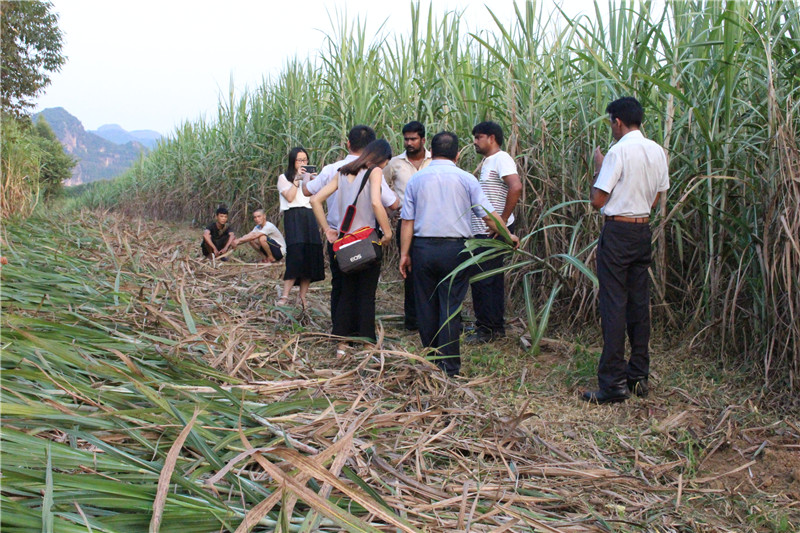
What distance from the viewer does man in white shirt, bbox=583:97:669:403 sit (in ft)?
11.1

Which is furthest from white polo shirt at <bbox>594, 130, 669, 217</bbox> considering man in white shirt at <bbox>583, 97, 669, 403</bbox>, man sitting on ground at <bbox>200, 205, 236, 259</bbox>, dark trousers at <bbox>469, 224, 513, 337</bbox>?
man sitting on ground at <bbox>200, 205, 236, 259</bbox>

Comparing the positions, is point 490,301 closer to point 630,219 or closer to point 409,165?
point 409,165

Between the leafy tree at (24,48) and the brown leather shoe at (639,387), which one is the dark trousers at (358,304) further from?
the leafy tree at (24,48)

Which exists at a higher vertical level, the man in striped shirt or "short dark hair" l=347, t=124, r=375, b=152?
"short dark hair" l=347, t=124, r=375, b=152

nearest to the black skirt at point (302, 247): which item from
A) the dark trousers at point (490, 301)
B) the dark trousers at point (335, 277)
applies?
the dark trousers at point (335, 277)

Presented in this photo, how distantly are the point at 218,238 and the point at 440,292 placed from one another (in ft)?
15.4

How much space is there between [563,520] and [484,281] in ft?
8.29

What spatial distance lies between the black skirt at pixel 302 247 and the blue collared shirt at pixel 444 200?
1.50 m

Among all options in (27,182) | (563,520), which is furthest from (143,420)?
(27,182)

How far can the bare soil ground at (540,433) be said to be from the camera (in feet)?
7.32

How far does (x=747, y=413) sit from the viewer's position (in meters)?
3.29

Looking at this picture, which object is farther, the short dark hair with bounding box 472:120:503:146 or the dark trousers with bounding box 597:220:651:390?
the short dark hair with bounding box 472:120:503:146

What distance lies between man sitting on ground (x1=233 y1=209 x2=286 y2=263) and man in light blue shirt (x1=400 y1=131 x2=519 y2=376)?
12.7ft

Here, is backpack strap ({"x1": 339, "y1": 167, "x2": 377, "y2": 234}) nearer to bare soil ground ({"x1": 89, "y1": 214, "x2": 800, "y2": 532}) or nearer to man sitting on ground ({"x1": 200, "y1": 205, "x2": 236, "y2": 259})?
Result: bare soil ground ({"x1": 89, "y1": 214, "x2": 800, "y2": 532})
